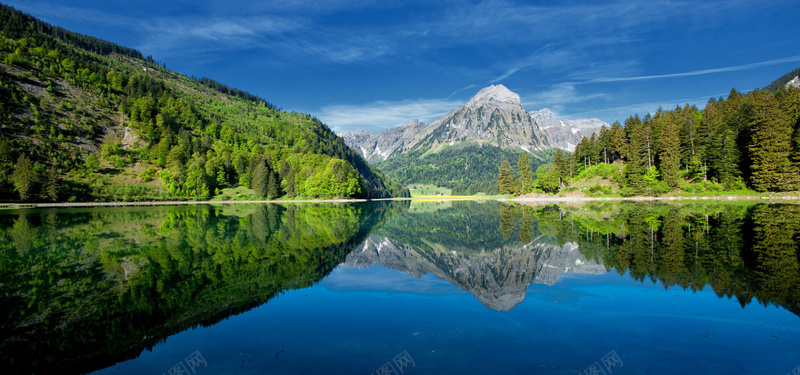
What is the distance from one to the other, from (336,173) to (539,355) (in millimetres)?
108910

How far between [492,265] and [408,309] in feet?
24.5

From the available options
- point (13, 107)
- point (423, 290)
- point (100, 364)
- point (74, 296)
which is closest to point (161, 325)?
point (100, 364)

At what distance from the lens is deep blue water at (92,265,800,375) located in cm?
753

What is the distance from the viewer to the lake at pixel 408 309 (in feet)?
25.5

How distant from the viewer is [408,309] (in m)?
11.9

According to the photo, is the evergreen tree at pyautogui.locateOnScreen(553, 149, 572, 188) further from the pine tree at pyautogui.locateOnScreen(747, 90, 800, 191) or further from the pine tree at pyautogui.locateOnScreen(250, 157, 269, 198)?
the pine tree at pyautogui.locateOnScreen(250, 157, 269, 198)

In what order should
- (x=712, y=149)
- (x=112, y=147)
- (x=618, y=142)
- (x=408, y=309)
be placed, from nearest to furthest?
(x=408, y=309) < (x=712, y=149) < (x=618, y=142) < (x=112, y=147)

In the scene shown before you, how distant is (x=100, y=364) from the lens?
7.70 meters

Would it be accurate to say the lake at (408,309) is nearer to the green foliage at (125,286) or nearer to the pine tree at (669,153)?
the green foliage at (125,286)

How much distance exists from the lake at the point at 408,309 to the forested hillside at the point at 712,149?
63.5 meters

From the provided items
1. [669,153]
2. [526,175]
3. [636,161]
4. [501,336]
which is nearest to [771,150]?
[669,153]

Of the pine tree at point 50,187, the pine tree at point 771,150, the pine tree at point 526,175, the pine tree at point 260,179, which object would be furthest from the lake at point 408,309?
the pine tree at point 526,175

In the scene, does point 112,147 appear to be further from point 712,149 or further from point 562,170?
point 712,149

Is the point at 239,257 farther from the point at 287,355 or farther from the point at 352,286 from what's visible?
the point at 287,355
